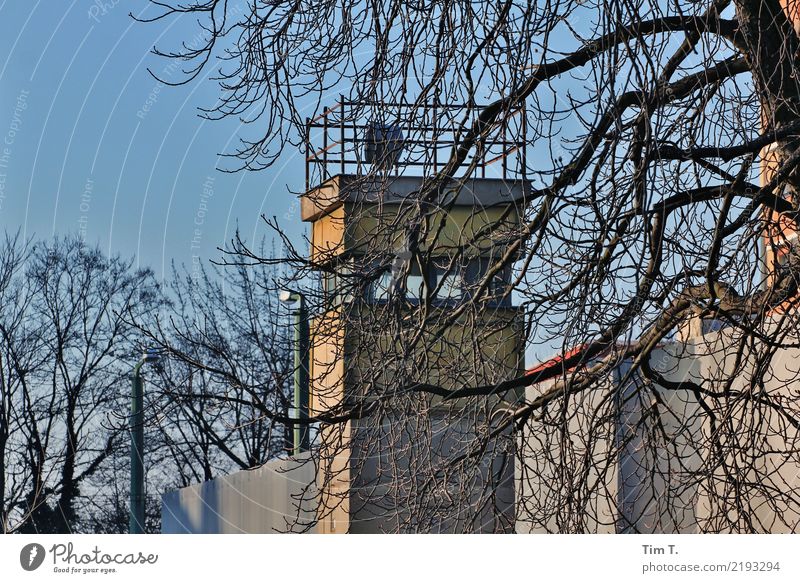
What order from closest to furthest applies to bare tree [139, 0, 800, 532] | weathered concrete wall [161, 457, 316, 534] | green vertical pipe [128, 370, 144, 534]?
1. bare tree [139, 0, 800, 532]
2. weathered concrete wall [161, 457, 316, 534]
3. green vertical pipe [128, 370, 144, 534]

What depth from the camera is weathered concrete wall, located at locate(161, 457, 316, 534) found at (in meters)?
10.2

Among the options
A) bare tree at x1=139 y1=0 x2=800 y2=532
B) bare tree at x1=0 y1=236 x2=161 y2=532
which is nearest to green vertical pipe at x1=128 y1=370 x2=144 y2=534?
bare tree at x1=0 y1=236 x2=161 y2=532

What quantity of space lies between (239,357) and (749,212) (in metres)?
7.32

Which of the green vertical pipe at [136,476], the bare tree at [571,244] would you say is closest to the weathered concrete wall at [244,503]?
the green vertical pipe at [136,476]

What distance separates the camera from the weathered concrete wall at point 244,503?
10188mm

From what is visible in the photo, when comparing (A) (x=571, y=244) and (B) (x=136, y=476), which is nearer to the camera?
(A) (x=571, y=244)

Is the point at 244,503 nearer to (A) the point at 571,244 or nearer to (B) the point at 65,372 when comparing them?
(B) the point at 65,372

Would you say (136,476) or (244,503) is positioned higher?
(136,476)

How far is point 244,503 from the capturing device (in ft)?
37.5
